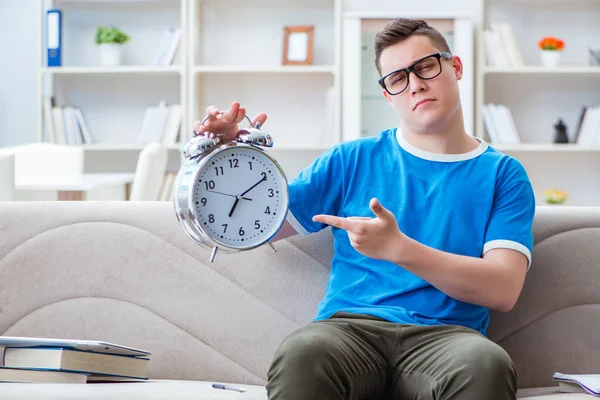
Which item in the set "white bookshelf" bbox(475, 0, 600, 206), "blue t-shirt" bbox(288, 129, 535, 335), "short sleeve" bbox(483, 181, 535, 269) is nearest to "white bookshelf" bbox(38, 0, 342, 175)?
"white bookshelf" bbox(475, 0, 600, 206)

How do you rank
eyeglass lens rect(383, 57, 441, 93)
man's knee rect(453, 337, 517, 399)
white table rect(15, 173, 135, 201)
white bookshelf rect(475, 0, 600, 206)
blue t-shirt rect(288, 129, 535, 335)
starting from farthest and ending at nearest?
white bookshelf rect(475, 0, 600, 206) → white table rect(15, 173, 135, 201) → eyeglass lens rect(383, 57, 441, 93) → blue t-shirt rect(288, 129, 535, 335) → man's knee rect(453, 337, 517, 399)

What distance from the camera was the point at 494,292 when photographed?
154 cm

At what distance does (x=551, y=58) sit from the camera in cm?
517

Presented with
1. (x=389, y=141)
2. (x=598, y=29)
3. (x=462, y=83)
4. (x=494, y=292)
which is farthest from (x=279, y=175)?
(x=598, y=29)

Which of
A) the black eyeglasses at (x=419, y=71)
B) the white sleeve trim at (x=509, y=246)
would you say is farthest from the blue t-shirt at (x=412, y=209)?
the black eyeglasses at (x=419, y=71)

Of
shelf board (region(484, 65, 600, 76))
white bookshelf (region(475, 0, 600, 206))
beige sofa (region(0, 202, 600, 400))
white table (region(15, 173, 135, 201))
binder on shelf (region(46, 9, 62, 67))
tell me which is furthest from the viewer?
white bookshelf (region(475, 0, 600, 206))

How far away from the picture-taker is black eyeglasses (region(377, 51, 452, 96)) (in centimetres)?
172

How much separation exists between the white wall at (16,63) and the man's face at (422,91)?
14.0 ft

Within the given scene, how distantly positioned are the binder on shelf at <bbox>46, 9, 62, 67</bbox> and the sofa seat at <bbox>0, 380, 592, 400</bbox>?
4.00m

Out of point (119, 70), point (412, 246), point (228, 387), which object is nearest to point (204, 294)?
point (228, 387)

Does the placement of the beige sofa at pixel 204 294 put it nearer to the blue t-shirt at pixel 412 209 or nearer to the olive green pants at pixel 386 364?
the blue t-shirt at pixel 412 209

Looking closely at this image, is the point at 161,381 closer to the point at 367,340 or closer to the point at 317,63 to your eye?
the point at 367,340

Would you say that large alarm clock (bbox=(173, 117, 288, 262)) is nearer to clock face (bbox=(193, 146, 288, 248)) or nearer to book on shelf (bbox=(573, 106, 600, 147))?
clock face (bbox=(193, 146, 288, 248))

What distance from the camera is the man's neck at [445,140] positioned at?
5.69 feet
